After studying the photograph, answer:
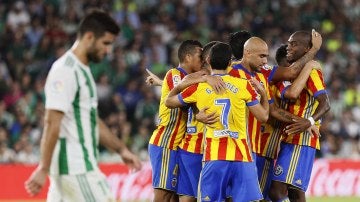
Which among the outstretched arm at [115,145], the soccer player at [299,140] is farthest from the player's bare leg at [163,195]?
the outstretched arm at [115,145]

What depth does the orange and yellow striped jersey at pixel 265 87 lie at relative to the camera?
414 inches

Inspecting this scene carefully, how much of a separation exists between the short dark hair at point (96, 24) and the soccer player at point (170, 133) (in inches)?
119

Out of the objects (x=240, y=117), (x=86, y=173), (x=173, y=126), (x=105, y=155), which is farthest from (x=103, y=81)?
(x=86, y=173)

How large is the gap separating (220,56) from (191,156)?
1.59m

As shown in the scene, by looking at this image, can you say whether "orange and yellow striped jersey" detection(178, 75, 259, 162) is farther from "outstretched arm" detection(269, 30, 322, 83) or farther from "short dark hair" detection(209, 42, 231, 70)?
"outstretched arm" detection(269, 30, 322, 83)

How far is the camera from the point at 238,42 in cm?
1108

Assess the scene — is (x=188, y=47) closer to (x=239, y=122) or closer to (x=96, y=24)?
(x=239, y=122)

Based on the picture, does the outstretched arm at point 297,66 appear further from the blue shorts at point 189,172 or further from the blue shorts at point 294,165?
the blue shorts at point 189,172

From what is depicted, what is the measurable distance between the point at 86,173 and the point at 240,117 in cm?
237

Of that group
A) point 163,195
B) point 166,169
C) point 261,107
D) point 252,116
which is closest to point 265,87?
point 252,116

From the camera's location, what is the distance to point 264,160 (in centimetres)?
1107

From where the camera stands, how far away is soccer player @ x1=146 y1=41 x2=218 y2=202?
10.9 m

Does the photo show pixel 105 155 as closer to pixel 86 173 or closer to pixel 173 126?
pixel 173 126

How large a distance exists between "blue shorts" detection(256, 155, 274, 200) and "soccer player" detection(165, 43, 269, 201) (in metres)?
1.10
